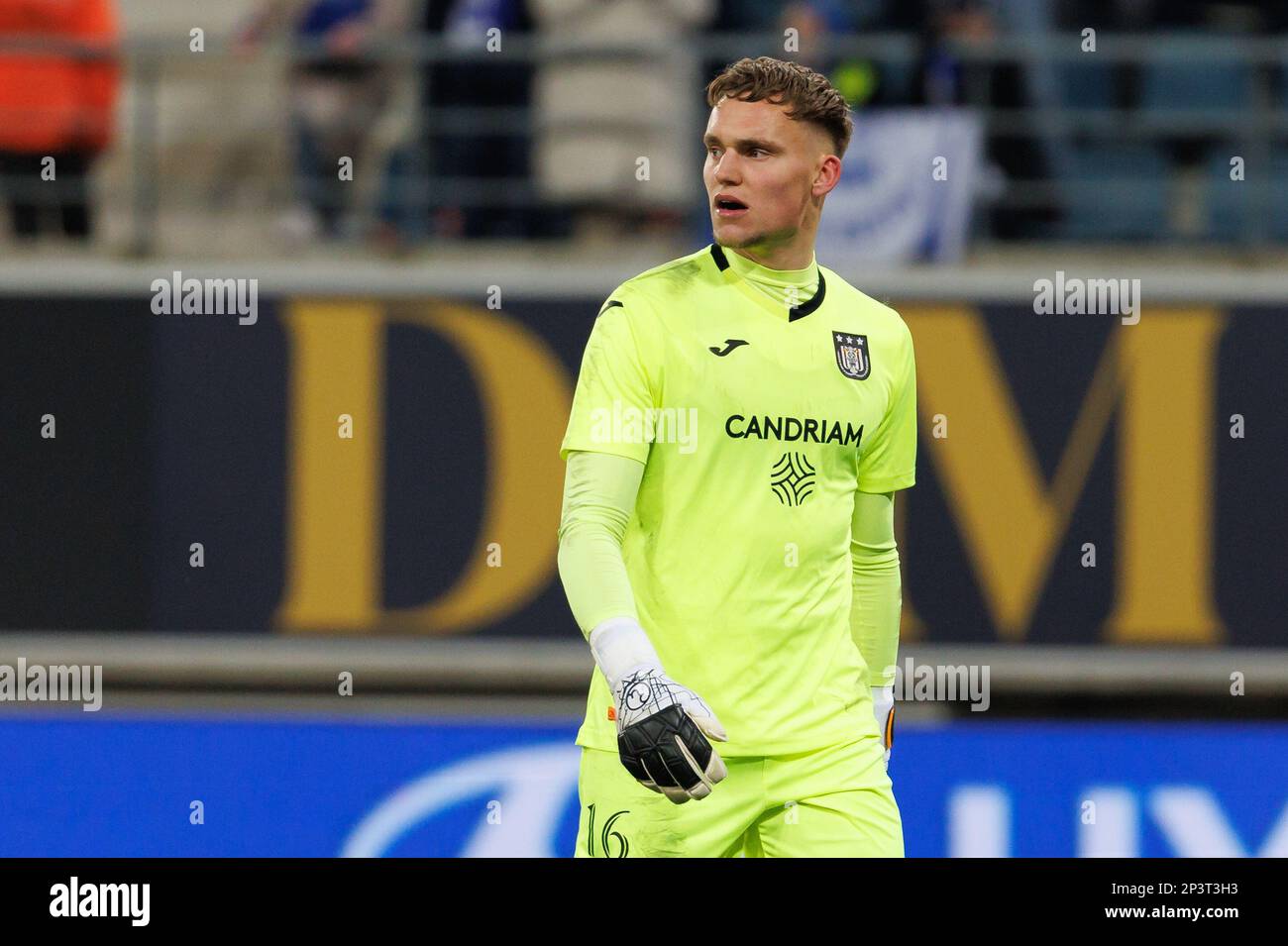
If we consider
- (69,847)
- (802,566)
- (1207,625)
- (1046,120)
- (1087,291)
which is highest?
(1046,120)

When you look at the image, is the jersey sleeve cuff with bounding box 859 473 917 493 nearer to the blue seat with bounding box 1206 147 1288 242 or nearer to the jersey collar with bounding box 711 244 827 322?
the jersey collar with bounding box 711 244 827 322

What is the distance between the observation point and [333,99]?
9281 millimetres

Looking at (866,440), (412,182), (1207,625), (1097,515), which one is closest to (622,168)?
(412,182)

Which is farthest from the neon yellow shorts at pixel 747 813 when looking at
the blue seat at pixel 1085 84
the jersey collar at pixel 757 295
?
the blue seat at pixel 1085 84

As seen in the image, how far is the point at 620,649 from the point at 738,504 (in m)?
0.55

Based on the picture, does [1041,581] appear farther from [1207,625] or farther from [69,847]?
[69,847]

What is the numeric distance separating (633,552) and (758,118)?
992 millimetres

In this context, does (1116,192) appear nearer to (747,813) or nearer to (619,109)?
(619,109)

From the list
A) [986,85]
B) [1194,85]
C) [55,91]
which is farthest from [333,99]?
[1194,85]

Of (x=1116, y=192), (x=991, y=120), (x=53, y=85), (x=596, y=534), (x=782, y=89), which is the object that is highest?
(x=53, y=85)

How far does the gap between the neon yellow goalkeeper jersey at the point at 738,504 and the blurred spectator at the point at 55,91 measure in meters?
5.13

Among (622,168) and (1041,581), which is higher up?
(622,168)

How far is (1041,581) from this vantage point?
9.01 m

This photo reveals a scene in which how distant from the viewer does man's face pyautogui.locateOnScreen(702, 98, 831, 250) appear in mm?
4496
